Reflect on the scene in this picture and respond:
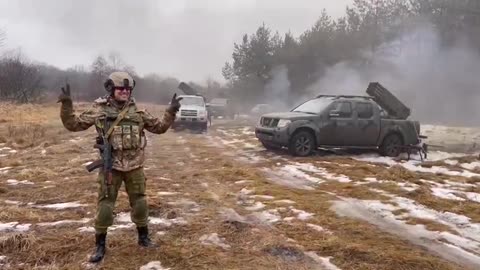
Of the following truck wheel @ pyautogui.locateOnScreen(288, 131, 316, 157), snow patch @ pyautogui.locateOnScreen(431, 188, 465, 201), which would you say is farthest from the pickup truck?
snow patch @ pyautogui.locateOnScreen(431, 188, 465, 201)

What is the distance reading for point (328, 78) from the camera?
3653cm

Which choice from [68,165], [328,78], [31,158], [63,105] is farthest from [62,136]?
[328,78]

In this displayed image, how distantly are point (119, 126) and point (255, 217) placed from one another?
2.21 meters

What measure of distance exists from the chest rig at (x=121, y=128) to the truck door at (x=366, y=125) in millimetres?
8778

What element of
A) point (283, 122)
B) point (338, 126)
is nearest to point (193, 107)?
point (283, 122)

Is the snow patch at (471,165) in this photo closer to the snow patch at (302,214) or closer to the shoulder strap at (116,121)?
the snow patch at (302,214)

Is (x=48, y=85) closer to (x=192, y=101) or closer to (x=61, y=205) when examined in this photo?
(x=192, y=101)

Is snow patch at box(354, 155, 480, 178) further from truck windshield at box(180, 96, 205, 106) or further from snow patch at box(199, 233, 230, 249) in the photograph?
truck windshield at box(180, 96, 205, 106)

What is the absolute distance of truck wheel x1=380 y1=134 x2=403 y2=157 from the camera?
12492 mm

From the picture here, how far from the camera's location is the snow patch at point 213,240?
4.61 m

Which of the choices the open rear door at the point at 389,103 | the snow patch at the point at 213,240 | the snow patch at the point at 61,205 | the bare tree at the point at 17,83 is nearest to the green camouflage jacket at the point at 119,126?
the snow patch at the point at 213,240

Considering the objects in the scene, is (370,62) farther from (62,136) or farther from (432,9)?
(62,136)

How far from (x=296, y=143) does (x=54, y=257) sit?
817cm

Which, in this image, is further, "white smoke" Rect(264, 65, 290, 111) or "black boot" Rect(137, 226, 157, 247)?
"white smoke" Rect(264, 65, 290, 111)
